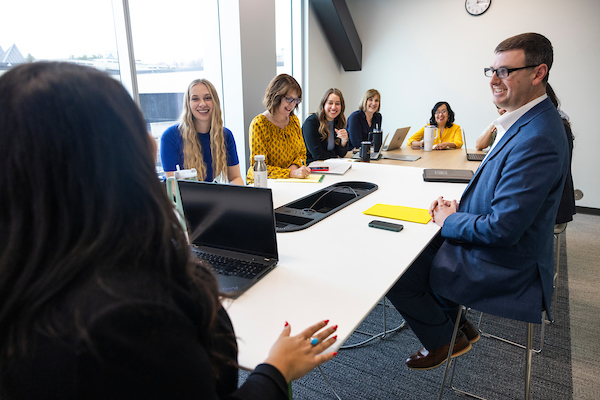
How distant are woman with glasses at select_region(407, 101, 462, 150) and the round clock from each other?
1.54 metres

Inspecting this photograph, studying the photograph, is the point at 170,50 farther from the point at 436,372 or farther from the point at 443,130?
the point at 436,372

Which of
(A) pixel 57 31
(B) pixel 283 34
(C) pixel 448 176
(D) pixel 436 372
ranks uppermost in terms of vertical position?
(B) pixel 283 34

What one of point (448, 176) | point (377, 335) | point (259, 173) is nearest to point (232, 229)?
point (259, 173)

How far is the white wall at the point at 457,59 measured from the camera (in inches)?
167

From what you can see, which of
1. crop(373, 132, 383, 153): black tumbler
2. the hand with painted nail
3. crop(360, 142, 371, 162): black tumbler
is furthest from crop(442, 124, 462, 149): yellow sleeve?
the hand with painted nail

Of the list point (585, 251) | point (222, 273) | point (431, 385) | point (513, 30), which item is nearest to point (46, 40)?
point (222, 273)

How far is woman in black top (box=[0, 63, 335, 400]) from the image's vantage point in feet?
1.53

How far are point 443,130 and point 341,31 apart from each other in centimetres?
201

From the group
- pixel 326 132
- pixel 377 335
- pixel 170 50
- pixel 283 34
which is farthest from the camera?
pixel 283 34

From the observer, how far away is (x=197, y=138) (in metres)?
2.39

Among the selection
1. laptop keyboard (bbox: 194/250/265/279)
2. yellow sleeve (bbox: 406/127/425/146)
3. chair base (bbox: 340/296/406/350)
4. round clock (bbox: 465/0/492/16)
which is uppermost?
round clock (bbox: 465/0/492/16)

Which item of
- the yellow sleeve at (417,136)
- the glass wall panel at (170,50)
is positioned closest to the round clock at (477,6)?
the yellow sleeve at (417,136)

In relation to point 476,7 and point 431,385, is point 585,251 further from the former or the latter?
point 476,7

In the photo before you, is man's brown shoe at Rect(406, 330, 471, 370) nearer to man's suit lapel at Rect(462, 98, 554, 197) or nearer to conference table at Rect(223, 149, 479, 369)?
conference table at Rect(223, 149, 479, 369)
